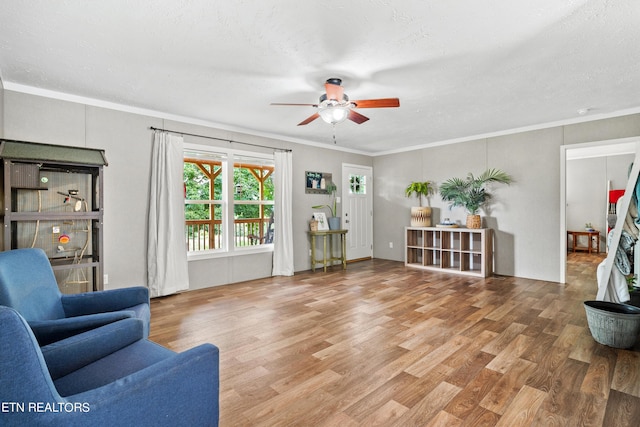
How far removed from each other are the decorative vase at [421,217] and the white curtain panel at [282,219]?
2.51m

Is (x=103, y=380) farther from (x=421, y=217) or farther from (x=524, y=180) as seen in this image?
Answer: (x=524, y=180)

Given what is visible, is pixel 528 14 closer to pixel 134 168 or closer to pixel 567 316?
pixel 567 316

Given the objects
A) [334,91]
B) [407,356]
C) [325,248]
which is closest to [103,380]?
[407,356]

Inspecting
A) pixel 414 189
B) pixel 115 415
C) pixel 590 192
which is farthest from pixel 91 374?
pixel 590 192

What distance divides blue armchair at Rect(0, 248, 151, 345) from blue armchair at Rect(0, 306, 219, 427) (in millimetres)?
235

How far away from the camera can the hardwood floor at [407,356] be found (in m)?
1.81

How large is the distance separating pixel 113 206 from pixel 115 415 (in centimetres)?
349

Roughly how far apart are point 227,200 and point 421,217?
12.1 feet

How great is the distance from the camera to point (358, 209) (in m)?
7.02

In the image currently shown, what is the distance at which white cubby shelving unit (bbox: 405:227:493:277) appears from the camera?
5.37 metres

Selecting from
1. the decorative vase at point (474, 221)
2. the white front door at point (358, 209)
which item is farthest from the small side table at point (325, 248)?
the decorative vase at point (474, 221)

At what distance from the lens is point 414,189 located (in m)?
6.36

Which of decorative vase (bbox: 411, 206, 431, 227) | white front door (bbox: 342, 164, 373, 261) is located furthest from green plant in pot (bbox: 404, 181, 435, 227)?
white front door (bbox: 342, 164, 373, 261)

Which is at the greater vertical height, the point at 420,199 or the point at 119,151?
the point at 119,151
